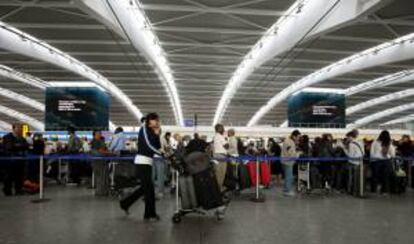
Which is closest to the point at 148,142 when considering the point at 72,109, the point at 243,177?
the point at 243,177

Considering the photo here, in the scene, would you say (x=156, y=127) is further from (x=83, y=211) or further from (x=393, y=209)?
(x=393, y=209)

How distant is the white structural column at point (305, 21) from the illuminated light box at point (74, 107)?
11.7 m

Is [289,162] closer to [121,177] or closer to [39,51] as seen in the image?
[121,177]

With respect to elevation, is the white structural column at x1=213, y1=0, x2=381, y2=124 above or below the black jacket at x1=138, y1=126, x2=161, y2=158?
above

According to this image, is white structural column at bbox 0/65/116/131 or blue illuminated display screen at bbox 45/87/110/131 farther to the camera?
blue illuminated display screen at bbox 45/87/110/131

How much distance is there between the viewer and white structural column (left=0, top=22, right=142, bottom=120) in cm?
1803

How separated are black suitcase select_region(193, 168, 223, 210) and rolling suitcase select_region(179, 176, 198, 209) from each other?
0.08 meters

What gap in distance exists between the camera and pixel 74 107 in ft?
92.4

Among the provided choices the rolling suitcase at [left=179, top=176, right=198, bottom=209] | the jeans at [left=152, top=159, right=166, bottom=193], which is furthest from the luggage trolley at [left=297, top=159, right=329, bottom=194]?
the rolling suitcase at [left=179, top=176, right=198, bottom=209]

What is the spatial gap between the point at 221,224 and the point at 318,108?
24.4m

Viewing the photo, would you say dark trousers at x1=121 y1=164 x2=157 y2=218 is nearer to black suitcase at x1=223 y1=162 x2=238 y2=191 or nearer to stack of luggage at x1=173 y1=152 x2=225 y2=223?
stack of luggage at x1=173 y1=152 x2=225 y2=223

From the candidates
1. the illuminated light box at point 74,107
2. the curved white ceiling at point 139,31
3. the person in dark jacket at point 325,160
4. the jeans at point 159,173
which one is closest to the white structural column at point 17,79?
the illuminated light box at point 74,107

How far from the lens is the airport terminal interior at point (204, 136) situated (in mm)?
7594

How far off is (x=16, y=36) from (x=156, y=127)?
41.7 feet
